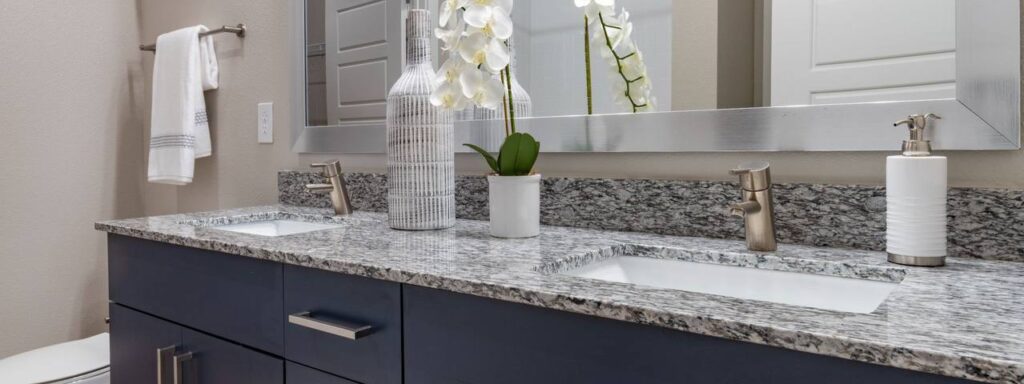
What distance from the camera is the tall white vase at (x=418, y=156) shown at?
1131 millimetres

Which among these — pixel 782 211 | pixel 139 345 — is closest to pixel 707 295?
pixel 782 211

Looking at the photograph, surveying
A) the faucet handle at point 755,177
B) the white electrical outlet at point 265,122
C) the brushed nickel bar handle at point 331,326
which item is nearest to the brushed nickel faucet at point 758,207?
the faucet handle at point 755,177

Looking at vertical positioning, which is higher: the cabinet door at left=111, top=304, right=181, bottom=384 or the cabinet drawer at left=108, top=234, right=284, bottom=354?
the cabinet drawer at left=108, top=234, right=284, bottom=354

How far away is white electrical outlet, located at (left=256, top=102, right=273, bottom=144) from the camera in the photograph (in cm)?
170

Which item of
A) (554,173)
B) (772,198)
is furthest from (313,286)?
(772,198)

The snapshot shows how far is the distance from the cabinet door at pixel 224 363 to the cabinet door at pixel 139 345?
Result: 47 mm

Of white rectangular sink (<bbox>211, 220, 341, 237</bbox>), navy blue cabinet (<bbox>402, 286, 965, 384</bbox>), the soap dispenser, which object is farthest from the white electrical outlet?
the soap dispenser

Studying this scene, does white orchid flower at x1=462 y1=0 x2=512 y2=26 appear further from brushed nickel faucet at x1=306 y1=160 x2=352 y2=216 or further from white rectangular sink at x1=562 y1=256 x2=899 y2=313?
brushed nickel faucet at x1=306 y1=160 x2=352 y2=216

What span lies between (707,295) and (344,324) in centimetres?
45

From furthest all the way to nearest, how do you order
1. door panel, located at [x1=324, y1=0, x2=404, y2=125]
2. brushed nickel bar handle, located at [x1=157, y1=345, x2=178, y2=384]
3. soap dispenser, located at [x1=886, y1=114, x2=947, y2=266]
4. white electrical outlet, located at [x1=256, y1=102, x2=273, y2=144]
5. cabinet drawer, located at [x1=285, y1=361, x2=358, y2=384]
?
1. white electrical outlet, located at [x1=256, y1=102, x2=273, y2=144]
2. door panel, located at [x1=324, y1=0, x2=404, y2=125]
3. brushed nickel bar handle, located at [x1=157, y1=345, x2=178, y2=384]
4. cabinet drawer, located at [x1=285, y1=361, x2=358, y2=384]
5. soap dispenser, located at [x1=886, y1=114, x2=947, y2=266]

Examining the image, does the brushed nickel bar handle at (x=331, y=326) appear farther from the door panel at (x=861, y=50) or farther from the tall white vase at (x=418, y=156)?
the door panel at (x=861, y=50)

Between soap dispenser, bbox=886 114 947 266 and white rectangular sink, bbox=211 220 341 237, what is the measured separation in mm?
1028

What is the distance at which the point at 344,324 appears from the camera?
0.82 m

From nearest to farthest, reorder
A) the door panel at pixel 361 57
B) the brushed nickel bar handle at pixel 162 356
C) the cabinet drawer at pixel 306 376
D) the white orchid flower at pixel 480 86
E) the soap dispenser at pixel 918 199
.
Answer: the soap dispenser at pixel 918 199 → the cabinet drawer at pixel 306 376 → the white orchid flower at pixel 480 86 → the brushed nickel bar handle at pixel 162 356 → the door panel at pixel 361 57
